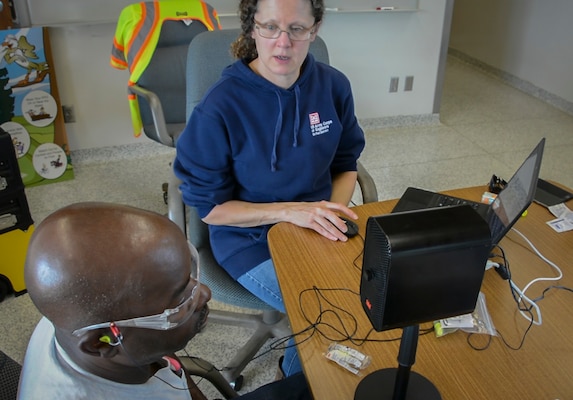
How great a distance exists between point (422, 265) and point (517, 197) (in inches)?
19.3

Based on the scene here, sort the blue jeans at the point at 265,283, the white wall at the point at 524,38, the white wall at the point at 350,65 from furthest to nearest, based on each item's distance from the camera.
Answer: the white wall at the point at 524,38 < the white wall at the point at 350,65 < the blue jeans at the point at 265,283

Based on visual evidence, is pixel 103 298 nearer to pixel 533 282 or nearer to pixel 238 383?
pixel 533 282

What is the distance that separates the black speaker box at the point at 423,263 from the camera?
67cm

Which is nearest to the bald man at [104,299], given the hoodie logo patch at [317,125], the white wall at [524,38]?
the hoodie logo patch at [317,125]

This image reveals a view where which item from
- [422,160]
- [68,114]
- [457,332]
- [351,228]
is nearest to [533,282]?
A: [457,332]

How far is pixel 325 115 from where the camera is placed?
144 cm

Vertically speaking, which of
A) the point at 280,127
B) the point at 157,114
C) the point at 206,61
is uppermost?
the point at 206,61

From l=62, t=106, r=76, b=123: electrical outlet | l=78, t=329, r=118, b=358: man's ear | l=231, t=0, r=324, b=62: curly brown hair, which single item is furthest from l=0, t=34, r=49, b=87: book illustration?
l=78, t=329, r=118, b=358: man's ear

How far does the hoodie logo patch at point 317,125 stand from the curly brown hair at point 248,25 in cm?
23

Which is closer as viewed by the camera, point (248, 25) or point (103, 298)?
point (103, 298)

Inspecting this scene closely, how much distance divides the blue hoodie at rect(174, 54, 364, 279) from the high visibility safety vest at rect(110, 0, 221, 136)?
42.1 inches

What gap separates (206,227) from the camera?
158cm

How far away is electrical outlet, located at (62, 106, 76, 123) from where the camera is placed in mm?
3004

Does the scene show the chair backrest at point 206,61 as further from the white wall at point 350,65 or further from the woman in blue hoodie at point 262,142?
the white wall at point 350,65
